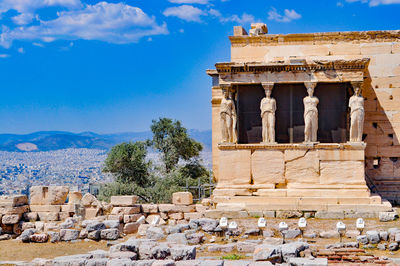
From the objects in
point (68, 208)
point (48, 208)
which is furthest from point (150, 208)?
point (48, 208)

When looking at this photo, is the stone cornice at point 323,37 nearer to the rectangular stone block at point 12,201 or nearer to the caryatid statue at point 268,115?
the caryatid statue at point 268,115

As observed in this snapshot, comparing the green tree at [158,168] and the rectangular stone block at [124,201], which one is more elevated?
the green tree at [158,168]

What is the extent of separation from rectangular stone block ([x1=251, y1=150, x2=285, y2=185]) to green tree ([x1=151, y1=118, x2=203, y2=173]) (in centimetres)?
1642

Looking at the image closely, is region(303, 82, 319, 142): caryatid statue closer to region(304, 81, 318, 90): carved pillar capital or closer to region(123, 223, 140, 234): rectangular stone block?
region(304, 81, 318, 90): carved pillar capital

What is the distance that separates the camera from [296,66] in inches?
691

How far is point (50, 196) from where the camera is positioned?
19359 millimetres

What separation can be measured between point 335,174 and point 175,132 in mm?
18196

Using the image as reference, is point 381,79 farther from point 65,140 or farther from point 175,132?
point 65,140

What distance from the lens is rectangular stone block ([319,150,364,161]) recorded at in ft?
56.1

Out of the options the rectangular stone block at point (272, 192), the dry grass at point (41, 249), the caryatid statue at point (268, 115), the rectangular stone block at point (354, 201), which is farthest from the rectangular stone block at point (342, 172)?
the dry grass at point (41, 249)

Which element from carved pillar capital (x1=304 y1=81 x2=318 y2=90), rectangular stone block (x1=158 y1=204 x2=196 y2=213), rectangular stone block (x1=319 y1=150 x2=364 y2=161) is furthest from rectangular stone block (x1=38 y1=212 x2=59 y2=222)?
carved pillar capital (x1=304 y1=81 x2=318 y2=90)

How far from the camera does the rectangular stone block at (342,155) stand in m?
17.1

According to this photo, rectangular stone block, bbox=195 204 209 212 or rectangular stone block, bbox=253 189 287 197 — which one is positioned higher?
rectangular stone block, bbox=253 189 287 197

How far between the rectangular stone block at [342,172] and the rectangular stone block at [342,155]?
0.29 feet
